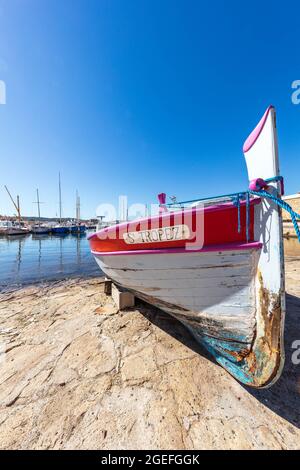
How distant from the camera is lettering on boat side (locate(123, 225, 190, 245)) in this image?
2295mm

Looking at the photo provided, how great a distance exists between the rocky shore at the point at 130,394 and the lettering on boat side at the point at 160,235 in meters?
1.70

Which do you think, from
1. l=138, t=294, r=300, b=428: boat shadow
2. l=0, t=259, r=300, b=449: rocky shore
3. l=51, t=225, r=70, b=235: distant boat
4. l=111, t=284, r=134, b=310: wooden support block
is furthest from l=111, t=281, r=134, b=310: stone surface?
l=51, t=225, r=70, b=235: distant boat

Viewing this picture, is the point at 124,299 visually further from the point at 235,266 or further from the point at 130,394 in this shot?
the point at 235,266

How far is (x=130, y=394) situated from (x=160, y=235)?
6.17ft

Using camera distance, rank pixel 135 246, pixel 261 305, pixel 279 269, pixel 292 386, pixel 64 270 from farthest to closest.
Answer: pixel 64 270
pixel 135 246
pixel 292 386
pixel 261 305
pixel 279 269

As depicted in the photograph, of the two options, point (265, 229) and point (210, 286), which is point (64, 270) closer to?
point (210, 286)

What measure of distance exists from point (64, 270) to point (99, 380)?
327 inches

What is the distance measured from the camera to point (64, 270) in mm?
9695

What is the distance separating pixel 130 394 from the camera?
6.97 ft

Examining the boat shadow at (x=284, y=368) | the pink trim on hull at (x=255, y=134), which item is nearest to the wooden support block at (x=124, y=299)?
the boat shadow at (x=284, y=368)

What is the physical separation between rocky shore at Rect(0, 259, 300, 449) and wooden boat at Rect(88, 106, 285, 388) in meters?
0.35

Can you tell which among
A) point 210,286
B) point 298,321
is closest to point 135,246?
point 210,286

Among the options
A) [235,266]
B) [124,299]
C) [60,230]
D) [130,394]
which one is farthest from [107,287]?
[60,230]

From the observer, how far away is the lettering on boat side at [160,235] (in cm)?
229
